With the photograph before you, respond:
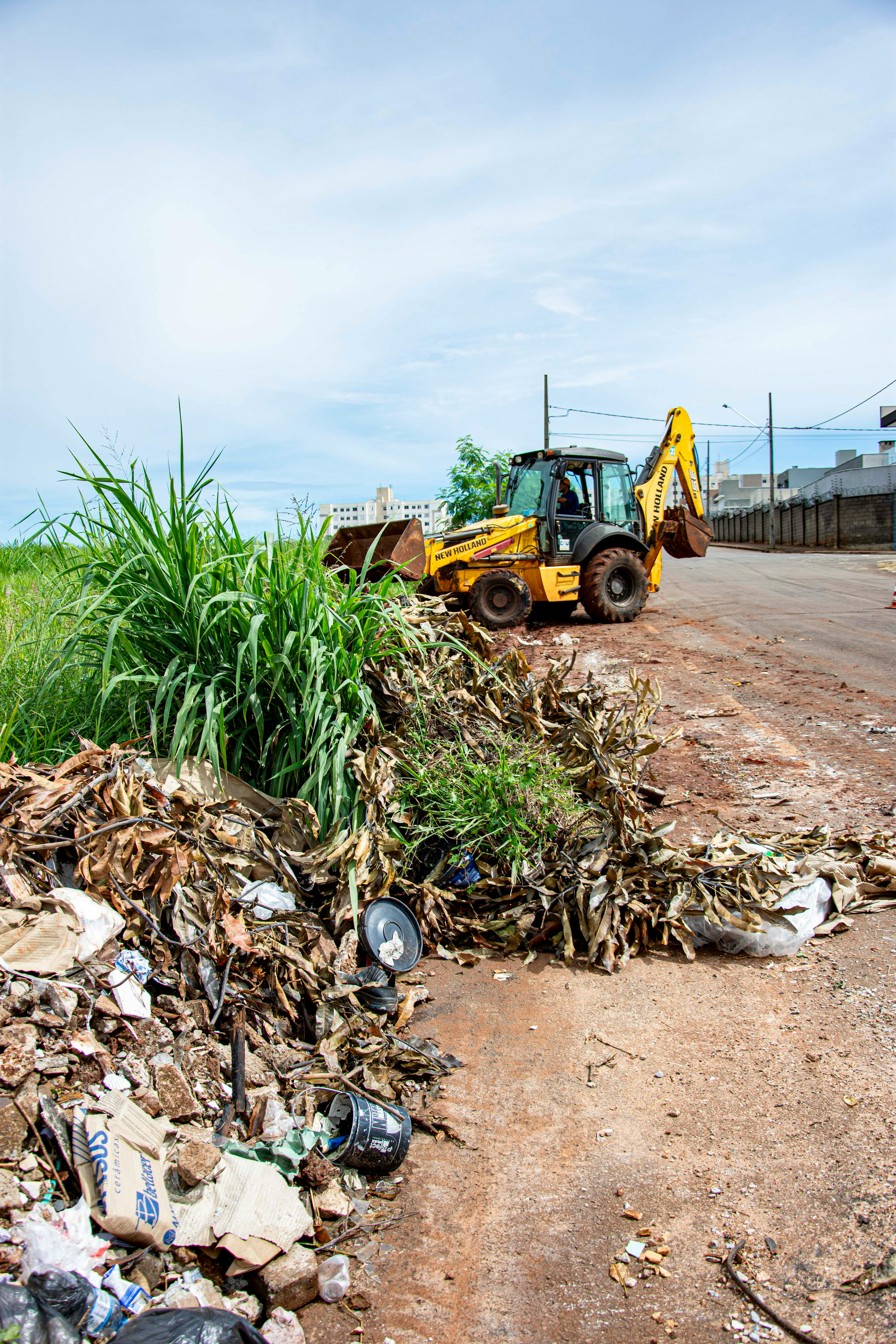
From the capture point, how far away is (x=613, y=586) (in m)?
12.1

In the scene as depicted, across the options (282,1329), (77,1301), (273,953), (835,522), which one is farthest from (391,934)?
(835,522)

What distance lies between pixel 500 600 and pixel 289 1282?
946cm

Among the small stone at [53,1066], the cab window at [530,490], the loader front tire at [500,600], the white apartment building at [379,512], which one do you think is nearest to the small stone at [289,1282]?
the small stone at [53,1066]

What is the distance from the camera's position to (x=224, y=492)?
4.40m

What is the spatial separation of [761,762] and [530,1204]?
12.8 ft

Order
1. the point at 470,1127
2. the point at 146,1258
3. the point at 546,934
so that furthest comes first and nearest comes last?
the point at 546,934, the point at 470,1127, the point at 146,1258

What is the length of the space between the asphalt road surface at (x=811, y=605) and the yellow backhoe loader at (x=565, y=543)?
106 centimetres

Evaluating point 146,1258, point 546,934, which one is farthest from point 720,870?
point 146,1258

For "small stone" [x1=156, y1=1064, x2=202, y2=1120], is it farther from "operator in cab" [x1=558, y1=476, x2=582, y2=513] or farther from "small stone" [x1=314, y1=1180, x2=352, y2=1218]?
"operator in cab" [x1=558, y1=476, x2=582, y2=513]

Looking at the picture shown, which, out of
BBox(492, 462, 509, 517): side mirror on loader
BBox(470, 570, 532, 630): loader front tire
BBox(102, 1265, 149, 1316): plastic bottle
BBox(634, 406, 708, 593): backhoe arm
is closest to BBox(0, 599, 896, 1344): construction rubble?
BBox(102, 1265, 149, 1316): plastic bottle

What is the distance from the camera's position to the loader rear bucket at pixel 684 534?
13.3 metres

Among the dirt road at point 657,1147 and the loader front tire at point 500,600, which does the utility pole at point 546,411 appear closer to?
the loader front tire at point 500,600

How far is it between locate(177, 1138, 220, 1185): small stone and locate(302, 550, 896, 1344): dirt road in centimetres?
44

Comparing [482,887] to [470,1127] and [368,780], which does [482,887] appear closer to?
[368,780]
